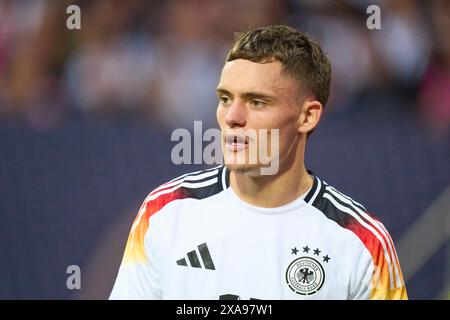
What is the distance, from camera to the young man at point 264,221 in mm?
2881

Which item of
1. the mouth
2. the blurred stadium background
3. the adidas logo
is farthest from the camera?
the blurred stadium background

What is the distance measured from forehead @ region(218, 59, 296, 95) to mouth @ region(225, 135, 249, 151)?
0.18m

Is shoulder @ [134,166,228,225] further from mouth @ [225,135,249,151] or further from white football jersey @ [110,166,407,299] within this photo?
mouth @ [225,135,249,151]

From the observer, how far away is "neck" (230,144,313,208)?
3.00m

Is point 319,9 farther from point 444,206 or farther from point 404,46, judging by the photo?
point 444,206

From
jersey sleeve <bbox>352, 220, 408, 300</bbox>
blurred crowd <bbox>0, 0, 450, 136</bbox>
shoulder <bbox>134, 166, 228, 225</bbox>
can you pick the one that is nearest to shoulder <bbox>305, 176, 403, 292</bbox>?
jersey sleeve <bbox>352, 220, 408, 300</bbox>

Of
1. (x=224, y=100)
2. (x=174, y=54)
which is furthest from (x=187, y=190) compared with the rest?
(x=174, y=54)

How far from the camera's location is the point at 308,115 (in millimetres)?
3039

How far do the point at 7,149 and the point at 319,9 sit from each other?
2.13m

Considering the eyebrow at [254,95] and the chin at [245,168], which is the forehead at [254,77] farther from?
the chin at [245,168]

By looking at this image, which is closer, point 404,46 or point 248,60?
point 248,60

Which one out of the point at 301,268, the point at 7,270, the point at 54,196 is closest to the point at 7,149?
the point at 54,196

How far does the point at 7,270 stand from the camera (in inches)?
178

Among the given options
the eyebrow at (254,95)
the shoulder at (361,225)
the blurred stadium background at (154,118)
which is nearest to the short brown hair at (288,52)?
the eyebrow at (254,95)
